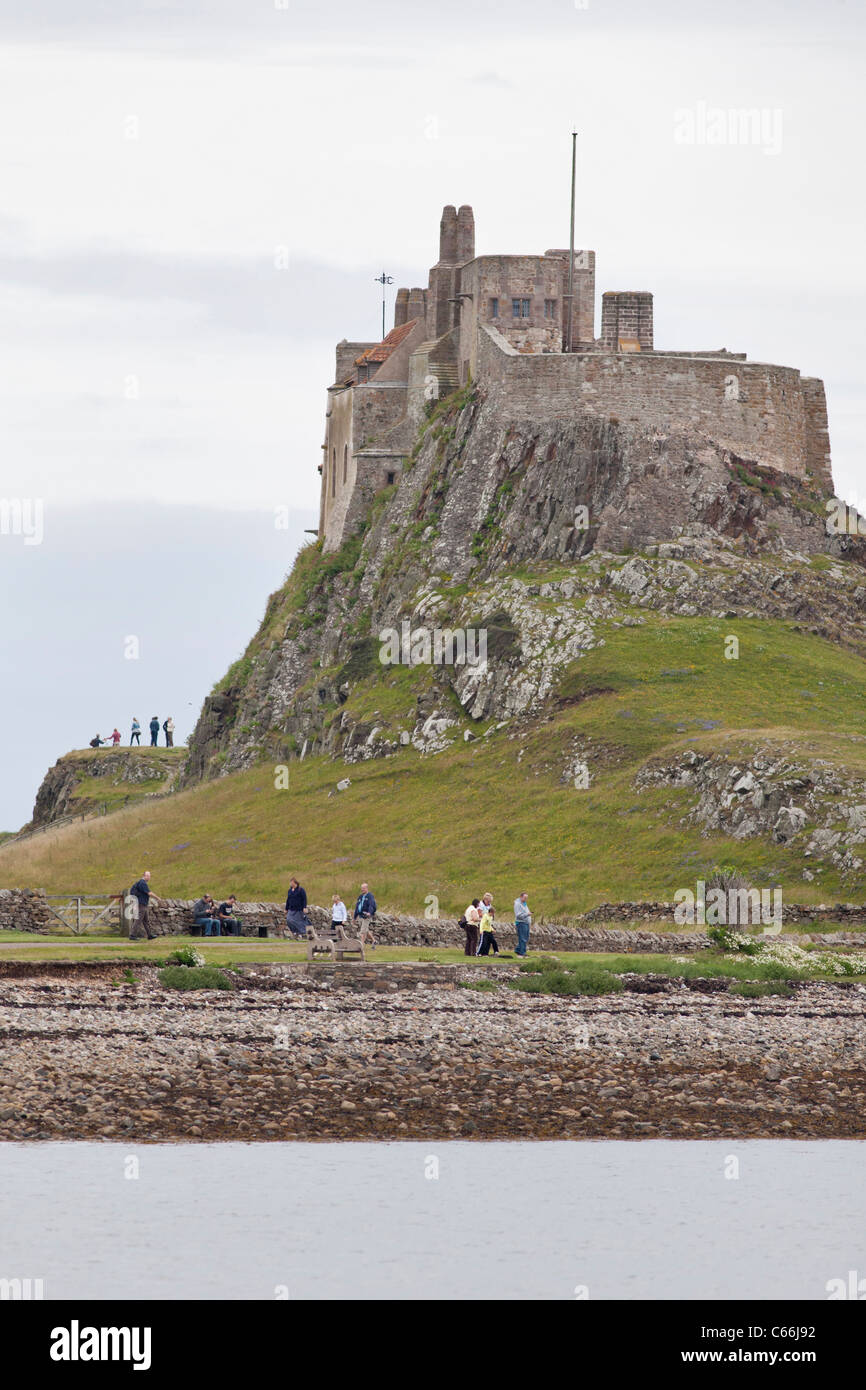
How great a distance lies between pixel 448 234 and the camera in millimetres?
99188

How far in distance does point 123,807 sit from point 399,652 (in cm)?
2183

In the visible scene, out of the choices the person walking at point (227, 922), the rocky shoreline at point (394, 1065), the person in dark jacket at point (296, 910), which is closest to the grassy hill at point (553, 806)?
the person walking at point (227, 922)

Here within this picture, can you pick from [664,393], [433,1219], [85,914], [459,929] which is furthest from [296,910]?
[664,393]

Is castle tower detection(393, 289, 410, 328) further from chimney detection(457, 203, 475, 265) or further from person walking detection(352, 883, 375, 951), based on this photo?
person walking detection(352, 883, 375, 951)

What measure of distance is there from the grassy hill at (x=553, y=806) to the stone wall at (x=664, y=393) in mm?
10759

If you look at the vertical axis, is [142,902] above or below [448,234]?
below

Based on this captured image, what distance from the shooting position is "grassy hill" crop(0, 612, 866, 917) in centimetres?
6400

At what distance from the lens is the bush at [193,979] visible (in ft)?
133

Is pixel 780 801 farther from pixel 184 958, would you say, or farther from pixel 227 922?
pixel 184 958

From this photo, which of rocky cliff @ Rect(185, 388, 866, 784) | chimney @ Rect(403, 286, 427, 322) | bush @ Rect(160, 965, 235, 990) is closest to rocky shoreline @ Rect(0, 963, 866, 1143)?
bush @ Rect(160, 965, 235, 990)

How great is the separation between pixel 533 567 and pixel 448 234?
2160 centimetres

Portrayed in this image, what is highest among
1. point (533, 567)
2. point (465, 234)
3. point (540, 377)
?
point (465, 234)

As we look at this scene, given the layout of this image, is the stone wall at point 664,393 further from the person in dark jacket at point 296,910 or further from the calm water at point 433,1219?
the calm water at point 433,1219

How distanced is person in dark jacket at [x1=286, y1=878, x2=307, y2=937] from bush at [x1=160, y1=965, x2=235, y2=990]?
7.81m
